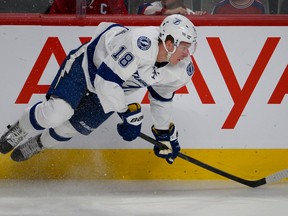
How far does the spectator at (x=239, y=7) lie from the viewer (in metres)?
5.18

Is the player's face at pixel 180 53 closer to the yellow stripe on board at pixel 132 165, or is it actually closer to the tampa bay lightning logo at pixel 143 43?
the tampa bay lightning logo at pixel 143 43

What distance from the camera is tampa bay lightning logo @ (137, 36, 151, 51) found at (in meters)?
4.38

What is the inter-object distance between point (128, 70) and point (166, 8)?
930 mm

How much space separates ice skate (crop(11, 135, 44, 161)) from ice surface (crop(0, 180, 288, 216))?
16cm

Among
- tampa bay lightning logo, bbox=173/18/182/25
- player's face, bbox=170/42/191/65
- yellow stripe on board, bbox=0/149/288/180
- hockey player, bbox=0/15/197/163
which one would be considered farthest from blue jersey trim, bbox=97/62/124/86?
yellow stripe on board, bbox=0/149/288/180

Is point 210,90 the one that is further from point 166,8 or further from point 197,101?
point 166,8

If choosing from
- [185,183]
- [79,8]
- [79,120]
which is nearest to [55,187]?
[79,120]

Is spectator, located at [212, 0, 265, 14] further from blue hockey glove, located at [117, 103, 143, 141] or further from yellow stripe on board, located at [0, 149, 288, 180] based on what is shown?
blue hockey glove, located at [117, 103, 143, 141]

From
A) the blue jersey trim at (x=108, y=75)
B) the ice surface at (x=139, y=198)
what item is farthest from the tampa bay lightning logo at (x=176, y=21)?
the ice surface at (x=139, y=198)

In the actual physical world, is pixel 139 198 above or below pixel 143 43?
below

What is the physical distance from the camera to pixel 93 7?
5.23 meters

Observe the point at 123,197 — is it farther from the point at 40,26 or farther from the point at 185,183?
the point at 40,26

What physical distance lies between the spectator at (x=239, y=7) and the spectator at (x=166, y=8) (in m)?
0.11

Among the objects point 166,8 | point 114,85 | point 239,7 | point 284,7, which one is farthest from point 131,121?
point 284,7
